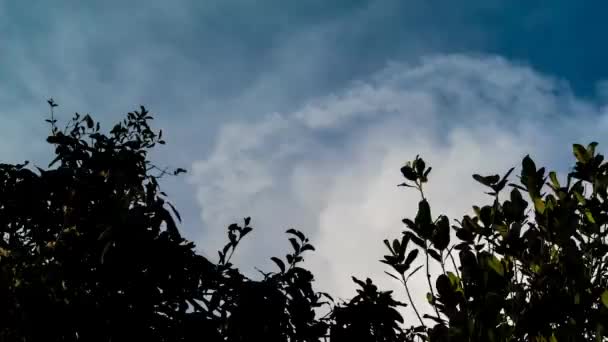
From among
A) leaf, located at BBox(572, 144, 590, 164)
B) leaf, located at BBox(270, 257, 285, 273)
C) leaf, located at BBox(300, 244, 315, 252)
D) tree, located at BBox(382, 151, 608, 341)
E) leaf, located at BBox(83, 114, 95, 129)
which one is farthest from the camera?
leaf, located at BBox(83, 114, 95, 129)

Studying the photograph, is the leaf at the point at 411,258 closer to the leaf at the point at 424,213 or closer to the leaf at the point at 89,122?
the leaf at the point at 424,213

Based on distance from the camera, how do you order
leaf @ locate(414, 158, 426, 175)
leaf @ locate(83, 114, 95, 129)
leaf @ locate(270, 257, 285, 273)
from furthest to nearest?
leaf @ locate(83, 114, 95, 129)
leaf @ locate(270, 257, 285, 273)
leaf @ locate(414, 158, 426, 175)

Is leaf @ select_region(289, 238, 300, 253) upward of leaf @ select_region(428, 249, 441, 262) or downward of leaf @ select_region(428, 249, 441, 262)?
upward

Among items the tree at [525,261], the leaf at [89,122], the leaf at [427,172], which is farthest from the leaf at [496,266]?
the leaf at [89,122]

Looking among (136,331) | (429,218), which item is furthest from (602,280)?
(136,331)

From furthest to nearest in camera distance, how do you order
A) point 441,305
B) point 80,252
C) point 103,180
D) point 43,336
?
point 103,180, point 80,252, point 43,336, point 441,305

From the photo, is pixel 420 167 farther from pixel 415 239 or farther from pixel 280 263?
pixel 280 263

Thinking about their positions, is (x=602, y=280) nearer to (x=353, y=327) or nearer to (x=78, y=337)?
(x=353, y=327)

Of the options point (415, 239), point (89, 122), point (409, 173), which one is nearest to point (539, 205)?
point (415, 239)

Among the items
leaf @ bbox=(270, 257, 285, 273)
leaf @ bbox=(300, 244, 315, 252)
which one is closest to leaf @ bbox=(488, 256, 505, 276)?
leaf @ bbox=(270, 257, 285, 273)

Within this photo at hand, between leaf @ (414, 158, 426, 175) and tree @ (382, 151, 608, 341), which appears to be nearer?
tree @ (382, 151, 608, 341)

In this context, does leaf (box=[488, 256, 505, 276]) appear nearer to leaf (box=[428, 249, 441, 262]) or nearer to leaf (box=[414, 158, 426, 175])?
leaf (box=[428, 249, 441, 262])

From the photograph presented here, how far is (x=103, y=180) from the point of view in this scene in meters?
4.63

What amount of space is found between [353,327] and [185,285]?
1511 mm
